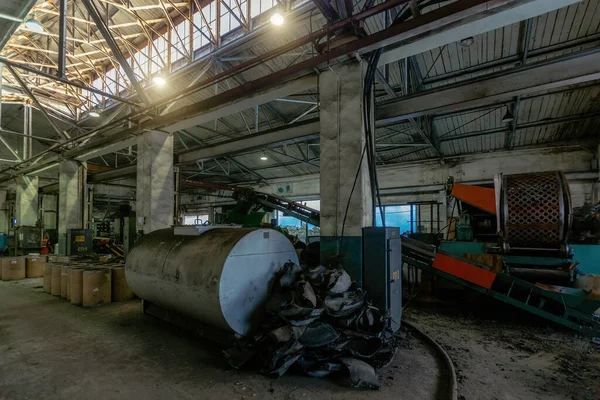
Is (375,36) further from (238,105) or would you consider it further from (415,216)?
(415,216)

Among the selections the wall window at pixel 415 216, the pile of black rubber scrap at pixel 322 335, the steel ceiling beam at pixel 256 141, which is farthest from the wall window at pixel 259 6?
the wall window at pixel 415 216

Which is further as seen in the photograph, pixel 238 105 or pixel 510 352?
pixel 238 105

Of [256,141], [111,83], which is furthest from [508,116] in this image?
[111,83]

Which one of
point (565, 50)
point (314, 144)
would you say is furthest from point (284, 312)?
point (314, 144)

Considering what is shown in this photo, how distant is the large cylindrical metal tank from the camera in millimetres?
3240

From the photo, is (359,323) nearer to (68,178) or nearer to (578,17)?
(578,17)

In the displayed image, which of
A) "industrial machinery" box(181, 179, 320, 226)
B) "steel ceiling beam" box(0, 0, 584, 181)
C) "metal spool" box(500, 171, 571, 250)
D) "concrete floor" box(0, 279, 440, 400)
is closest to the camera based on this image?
"concrete floor" box(0, 279, 440, 400)

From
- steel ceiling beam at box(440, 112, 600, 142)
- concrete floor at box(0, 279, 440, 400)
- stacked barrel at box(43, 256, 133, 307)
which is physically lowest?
concrete floor at box(0, 279, 440, 400)

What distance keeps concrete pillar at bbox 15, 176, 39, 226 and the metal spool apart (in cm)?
1624

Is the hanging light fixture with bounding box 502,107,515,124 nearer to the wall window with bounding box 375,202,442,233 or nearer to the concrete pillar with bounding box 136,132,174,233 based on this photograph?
the wall window with bounding box 375,202,442,233

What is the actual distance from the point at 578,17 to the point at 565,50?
0.76 m

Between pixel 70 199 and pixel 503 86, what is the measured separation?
12106 millimetres

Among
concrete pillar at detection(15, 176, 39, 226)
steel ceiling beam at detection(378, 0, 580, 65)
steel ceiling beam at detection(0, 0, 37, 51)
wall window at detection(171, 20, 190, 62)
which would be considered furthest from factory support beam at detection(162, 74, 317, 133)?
concrete pillar at detection(15, 176, 39, 226)

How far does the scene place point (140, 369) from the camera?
3035 mm
